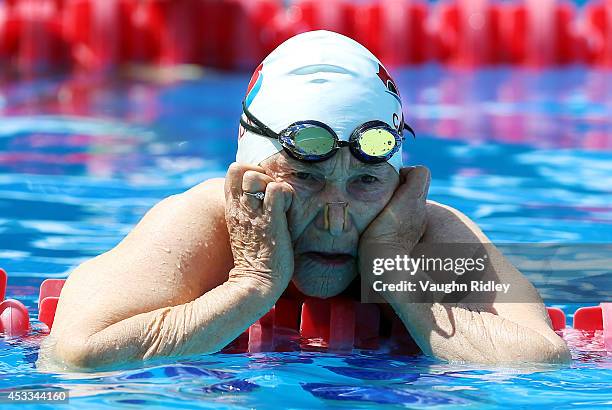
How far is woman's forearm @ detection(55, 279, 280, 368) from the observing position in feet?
10.3

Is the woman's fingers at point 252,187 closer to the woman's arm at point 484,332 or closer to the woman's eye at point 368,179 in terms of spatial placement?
the woman's eye at point 368,179

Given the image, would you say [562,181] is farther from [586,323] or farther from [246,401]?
[246,401]

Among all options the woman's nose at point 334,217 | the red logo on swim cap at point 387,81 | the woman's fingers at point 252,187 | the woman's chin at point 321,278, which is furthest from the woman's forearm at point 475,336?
the red logo on swim cap at point 387,81

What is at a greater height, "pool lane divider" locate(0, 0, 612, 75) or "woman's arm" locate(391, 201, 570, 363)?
"pool lane divider" locate(0, 0, 612, 75)

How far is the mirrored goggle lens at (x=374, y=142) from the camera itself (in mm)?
3309

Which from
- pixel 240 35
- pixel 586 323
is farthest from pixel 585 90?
pixel 586 323

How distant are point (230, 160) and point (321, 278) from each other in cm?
407

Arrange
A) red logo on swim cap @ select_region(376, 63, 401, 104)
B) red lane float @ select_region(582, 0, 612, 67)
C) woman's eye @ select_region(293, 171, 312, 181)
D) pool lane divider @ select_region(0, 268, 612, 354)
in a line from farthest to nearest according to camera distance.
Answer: red lane float @ select_region(582, 0, 612, 67)
pool lane divider @ select_region(0, 268, 612, 354)
red logo on swim cap @ select_region(376, 63, 401, 104)
woman's eye @ select_region(293, 171, 312, 181)

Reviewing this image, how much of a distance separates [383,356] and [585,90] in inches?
302

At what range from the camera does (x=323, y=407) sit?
2939 millimetres

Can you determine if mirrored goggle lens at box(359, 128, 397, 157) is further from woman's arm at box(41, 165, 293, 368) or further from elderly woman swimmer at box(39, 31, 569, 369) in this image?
woman's arm at box(41, 165, 293, 368)

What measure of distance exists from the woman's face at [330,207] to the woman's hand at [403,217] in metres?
0.03

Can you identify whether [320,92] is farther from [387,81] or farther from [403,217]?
[403,217]

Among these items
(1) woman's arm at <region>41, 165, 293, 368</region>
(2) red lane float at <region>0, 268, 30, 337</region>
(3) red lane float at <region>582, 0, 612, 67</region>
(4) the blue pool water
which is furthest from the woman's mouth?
(3) red lane float at <region>582, 0, 612, 67</region>
